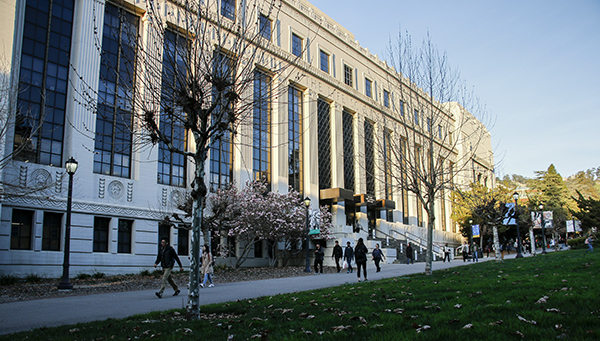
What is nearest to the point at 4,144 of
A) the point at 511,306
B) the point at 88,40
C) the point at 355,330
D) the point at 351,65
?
the point at 88,40

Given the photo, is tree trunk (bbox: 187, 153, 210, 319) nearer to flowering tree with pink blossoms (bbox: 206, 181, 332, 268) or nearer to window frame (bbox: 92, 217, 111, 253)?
flowering tree with pink blossoms (bbox: 206, 181, 332, 268)

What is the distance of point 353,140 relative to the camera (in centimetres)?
4712

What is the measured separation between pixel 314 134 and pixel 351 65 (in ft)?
40.9

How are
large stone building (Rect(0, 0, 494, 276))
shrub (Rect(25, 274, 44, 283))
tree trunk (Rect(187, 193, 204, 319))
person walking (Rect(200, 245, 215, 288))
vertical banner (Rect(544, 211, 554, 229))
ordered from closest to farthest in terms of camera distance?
tree trunk (Rect(187, 193, 204, 319)), person walking (Rect(200, 245, 215, 288)), shrub (Rect(25, 274, 44, 283)), large stone building (Rect(0, 0, 494, 276)), vertical banner (Rect(544, 211, 554, 229))

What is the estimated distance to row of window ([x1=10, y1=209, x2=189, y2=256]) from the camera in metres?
22.2

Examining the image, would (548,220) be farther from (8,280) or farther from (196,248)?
(8,280)

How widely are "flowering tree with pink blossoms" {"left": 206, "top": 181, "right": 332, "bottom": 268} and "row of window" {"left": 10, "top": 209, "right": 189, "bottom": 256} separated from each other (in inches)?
199

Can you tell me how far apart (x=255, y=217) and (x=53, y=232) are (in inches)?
451

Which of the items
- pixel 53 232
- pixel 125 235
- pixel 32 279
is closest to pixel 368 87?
A: pixel 125 235

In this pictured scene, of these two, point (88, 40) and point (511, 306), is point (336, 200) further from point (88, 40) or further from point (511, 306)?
point (511, 306)

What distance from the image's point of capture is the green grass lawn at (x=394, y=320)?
18.5 feet

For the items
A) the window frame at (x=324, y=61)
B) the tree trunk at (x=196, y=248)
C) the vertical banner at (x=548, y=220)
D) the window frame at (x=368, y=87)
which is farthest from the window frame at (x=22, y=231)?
the vertical banner at (x=548, y=220)

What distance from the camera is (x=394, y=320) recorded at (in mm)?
6812

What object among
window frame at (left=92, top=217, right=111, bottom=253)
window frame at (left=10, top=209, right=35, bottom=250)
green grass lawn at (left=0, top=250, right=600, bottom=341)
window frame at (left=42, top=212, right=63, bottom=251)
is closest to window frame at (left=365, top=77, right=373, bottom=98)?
window frame at (left=92, top=217, right=111, bottom=253)
